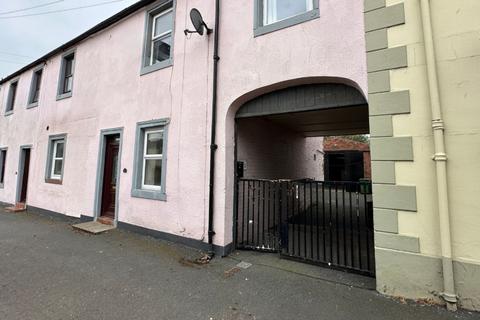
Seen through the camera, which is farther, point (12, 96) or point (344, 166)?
→ point (344, 166)

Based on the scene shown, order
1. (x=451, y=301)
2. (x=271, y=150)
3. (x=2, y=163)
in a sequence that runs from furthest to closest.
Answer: (x=2, y=163) → (x=271, y=150) → (x=451, y=301)

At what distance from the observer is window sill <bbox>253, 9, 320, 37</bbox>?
3981mm

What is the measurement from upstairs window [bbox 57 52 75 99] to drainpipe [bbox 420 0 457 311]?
10.1m

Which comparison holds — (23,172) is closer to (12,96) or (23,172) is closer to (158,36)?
(12,96)

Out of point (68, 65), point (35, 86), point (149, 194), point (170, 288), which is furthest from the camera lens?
point (35, 86)

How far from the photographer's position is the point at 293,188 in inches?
200

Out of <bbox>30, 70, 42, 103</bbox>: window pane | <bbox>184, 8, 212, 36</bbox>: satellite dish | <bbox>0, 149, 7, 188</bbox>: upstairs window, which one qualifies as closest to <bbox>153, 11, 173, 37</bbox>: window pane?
<bbox>184, 8, 212, 36</bbox>: satellite dish

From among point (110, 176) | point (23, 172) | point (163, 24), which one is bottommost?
point (110, 176)

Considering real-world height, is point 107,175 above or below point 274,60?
below

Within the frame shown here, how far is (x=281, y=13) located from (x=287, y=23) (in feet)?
1.60

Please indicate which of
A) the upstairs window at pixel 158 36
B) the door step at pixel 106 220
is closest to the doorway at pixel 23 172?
the door step at pixel 106 220

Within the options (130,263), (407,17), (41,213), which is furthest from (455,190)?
(41,213)

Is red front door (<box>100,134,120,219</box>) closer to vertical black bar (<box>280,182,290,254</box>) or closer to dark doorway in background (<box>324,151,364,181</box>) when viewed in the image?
vertical black bar (<box>280,182,290,254</box>)

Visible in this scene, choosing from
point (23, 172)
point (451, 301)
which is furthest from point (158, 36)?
point (23, 172)
